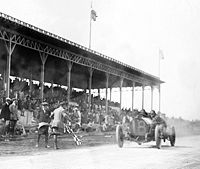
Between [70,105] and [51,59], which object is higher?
[51,59]

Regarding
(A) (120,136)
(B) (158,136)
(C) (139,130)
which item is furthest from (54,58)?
(B) (158,136)

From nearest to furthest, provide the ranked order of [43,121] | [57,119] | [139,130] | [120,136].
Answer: [57,119]
[43,121]
[120,136]
[139,130]

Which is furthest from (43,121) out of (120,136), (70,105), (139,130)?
(70,105)

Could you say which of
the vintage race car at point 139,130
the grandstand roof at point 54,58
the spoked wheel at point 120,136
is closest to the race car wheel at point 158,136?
the vintage race car at point 139,130

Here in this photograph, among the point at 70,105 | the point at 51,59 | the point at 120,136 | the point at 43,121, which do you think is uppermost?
the point at 51,59

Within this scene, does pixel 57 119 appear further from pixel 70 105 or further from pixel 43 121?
pixel 70 105

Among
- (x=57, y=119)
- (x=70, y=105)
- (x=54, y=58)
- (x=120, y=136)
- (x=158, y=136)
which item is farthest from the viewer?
(x=54, y=58)

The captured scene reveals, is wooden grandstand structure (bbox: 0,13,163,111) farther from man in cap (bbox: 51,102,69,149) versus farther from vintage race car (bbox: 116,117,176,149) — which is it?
vintage race car (bbox: 116,117,176,149)

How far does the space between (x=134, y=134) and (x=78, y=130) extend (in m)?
9.00

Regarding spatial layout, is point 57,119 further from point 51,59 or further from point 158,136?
point 51,59

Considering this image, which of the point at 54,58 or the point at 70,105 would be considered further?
the point at 54,58

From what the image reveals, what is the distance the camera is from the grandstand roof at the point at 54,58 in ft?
67.1

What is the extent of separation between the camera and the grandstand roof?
2045 cm

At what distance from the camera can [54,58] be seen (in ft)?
90.4
